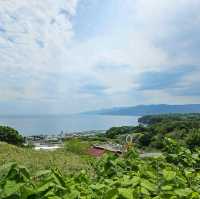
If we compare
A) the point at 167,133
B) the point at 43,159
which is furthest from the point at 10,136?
the point at 167,133

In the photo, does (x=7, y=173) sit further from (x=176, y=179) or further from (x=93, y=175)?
(x=93, y=175)

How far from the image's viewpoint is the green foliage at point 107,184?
1023 mm

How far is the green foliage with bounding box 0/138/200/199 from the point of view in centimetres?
102

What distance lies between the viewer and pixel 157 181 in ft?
4.33

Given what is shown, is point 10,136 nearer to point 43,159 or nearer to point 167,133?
point 43,159

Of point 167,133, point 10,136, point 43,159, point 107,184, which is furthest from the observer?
point 10,136

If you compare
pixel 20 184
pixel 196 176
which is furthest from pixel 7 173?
pixel 196 176

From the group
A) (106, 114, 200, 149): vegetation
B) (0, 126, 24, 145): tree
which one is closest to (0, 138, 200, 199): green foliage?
(106, 114, 200, 149): vegetation

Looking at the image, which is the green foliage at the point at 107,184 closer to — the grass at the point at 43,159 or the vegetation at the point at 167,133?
the vegetation at the point at 167,133

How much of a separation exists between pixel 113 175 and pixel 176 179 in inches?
11.4

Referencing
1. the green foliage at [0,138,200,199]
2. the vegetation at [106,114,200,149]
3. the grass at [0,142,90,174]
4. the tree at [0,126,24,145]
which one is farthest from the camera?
the tree at [0,126,24,145]

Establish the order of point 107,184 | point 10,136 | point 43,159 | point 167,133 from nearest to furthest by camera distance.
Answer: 1. point 107,184
2. point 167,133
3. point 43,159
4. point 10,136

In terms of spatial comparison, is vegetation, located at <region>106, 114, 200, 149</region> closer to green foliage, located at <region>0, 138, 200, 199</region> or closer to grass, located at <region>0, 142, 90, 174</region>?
green foliage, located at <region>0, 138, 200, 199</region>

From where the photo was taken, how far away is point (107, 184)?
1304mm
